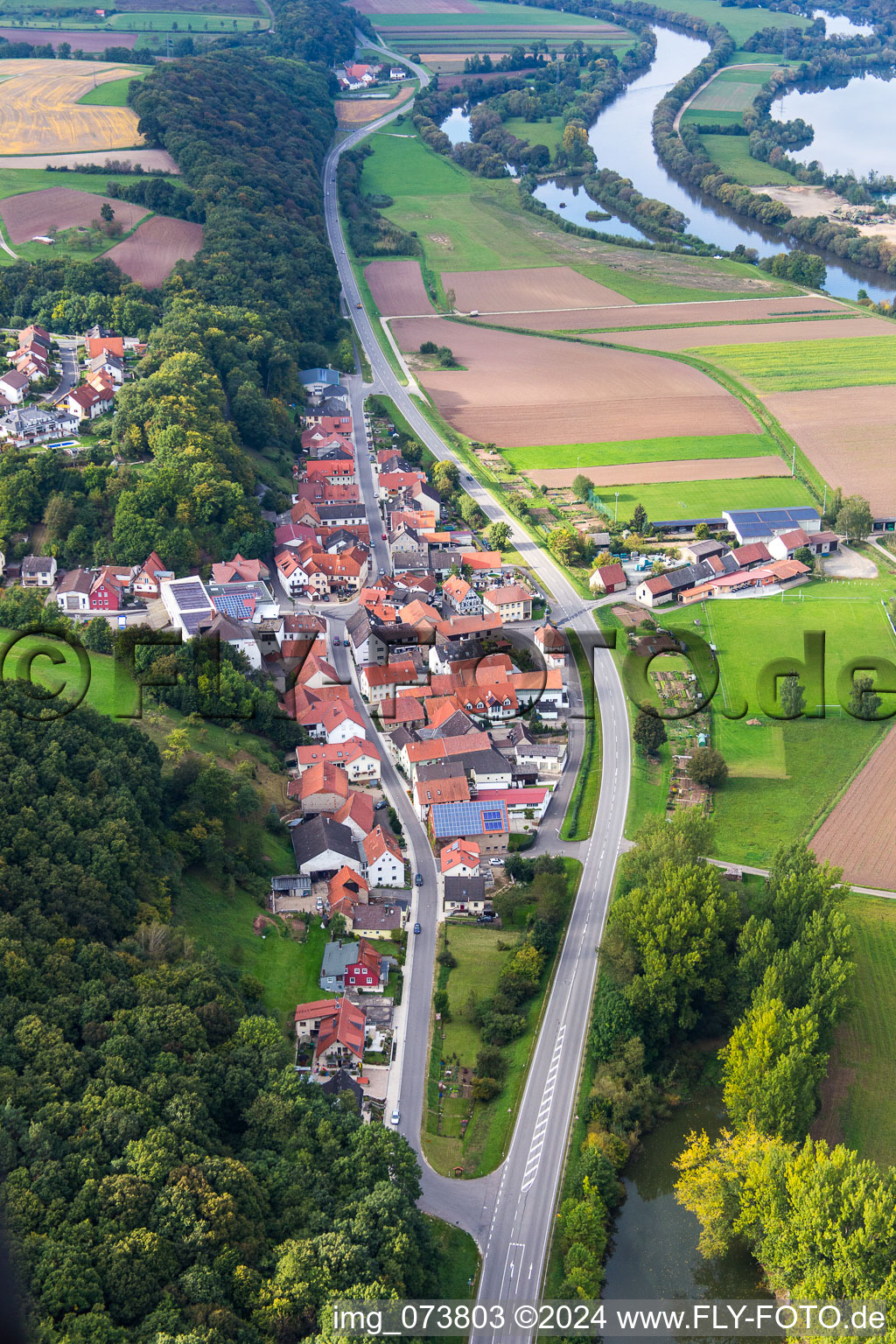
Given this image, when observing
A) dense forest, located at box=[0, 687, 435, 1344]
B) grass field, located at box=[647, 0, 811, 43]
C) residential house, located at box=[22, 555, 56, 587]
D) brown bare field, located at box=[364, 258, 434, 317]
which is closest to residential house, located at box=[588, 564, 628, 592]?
residential house, located at box=[22, 555, 56, 587]

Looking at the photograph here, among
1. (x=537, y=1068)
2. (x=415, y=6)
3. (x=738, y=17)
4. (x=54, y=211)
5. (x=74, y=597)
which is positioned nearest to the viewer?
(x=537, y=1068)

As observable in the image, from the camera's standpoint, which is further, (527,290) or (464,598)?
(527,290)

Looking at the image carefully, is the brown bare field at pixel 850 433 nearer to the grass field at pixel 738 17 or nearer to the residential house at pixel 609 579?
the residential house at pixel 609 579

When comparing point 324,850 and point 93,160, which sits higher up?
point 93,160

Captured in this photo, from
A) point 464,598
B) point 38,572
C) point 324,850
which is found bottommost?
point 324,850

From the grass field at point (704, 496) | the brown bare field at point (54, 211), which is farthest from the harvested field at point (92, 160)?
the grass field at point (704, 496)

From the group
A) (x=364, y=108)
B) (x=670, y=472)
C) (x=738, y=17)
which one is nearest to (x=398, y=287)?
(x=670, y=472)

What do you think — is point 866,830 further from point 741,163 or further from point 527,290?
point 741,163

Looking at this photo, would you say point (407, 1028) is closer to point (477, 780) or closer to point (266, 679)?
point (477, 780)
